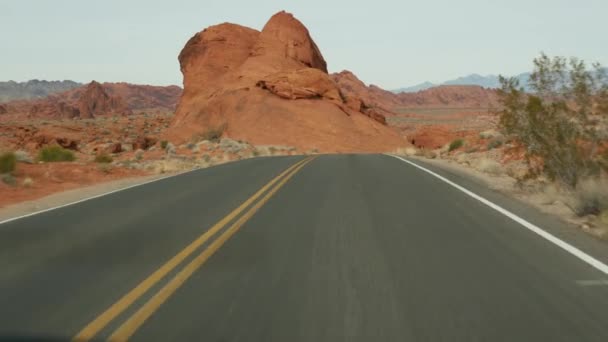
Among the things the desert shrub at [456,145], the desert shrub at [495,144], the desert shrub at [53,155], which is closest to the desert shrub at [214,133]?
the desert shrub at [53,155]

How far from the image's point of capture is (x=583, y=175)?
13.2m

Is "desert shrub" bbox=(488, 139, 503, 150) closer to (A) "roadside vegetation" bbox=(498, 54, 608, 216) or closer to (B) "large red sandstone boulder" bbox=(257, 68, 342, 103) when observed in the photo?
(A) "roadside vegetation" bbox=(498, 54, 608, 216)

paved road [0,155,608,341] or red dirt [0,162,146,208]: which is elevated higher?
paved road [0,155,608,341]

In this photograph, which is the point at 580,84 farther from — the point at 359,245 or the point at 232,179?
the point at 232,179

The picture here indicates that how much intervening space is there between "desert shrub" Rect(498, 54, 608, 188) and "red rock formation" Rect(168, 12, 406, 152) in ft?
149

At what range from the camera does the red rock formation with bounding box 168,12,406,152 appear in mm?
62500

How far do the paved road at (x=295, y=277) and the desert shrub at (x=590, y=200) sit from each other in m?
0.91

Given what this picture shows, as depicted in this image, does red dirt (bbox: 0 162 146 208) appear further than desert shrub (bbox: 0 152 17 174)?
No

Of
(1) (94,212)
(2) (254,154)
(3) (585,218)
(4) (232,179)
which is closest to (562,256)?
(3) (585,218)

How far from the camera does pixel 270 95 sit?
66812 millimetres

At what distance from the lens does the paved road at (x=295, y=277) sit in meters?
4.84

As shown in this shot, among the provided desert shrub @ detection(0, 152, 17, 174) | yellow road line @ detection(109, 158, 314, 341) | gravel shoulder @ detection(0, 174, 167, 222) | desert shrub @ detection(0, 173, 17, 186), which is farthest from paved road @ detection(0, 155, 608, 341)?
desert shrub @ detection(0, 152, 17, 174)

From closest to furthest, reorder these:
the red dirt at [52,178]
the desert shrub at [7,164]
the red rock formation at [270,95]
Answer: the red dirt at [52,178] → the desert shrub at [7,164] → the red rock formation at [270,95]

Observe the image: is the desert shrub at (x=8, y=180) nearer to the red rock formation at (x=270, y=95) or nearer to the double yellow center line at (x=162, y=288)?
the double yellow center line at (x=162, y=288)
